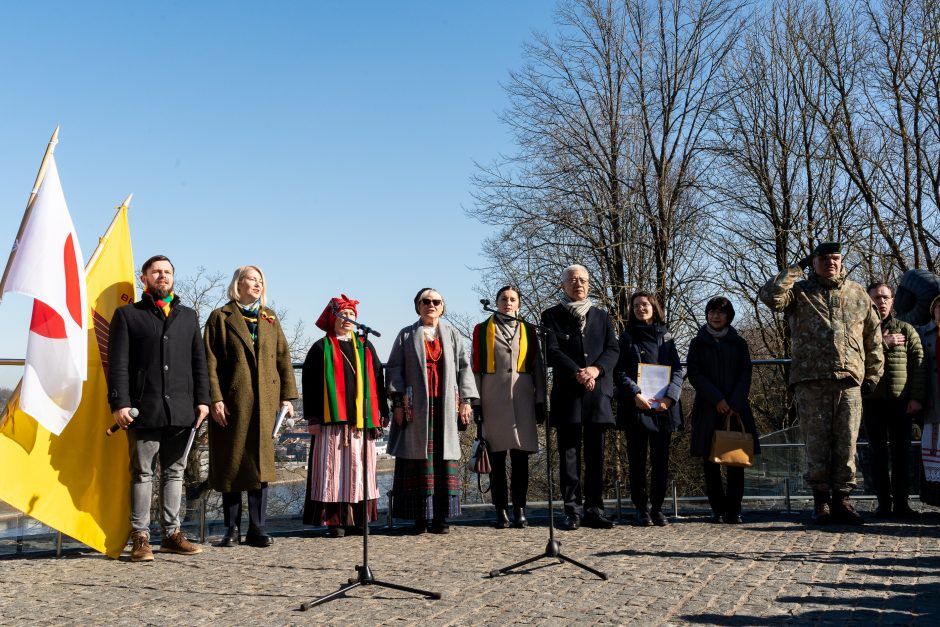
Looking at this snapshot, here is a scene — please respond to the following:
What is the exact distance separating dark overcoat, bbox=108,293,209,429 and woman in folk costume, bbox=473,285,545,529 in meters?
2.33

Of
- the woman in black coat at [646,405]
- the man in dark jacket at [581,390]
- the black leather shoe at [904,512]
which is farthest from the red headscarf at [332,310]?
the black leather shoe at [904,512]

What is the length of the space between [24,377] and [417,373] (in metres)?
2.95

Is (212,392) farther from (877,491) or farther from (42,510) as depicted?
(877,491)

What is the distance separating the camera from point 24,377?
19.2 feet

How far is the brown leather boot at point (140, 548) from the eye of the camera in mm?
6332

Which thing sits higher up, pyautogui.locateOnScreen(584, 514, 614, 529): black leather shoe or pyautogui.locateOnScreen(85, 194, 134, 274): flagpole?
pyautogui.locateOnScreen(85, 194, 134, 274): flagpole

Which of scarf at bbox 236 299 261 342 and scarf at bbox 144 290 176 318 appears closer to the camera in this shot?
scarf at bbox 144 290 176 318

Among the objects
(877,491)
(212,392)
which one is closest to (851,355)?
(877,491)

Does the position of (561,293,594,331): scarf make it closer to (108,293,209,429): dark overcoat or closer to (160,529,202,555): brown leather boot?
(108,293,209,429): dark overcoat

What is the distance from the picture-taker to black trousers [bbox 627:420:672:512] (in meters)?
7.72

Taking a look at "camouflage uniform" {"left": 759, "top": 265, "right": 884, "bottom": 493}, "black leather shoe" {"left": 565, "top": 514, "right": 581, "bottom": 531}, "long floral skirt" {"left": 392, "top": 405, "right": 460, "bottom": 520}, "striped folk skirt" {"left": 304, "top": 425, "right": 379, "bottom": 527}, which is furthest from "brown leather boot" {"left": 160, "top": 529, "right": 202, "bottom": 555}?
"camouflage uniform" {"left": 759, "top": 265, "right": 884, "bottom": 493}

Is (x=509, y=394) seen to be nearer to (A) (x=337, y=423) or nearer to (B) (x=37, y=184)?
(A) (x=337, y=423)

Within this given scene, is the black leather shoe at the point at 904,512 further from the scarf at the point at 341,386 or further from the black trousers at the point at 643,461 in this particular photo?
the scarf at the point at 341,386

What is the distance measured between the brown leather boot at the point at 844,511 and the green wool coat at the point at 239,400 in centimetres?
447
